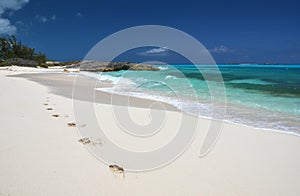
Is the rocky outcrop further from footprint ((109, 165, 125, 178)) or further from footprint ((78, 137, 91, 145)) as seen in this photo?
footprint ((109, 165, 125, 178))

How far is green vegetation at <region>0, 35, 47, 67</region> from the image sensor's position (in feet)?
151

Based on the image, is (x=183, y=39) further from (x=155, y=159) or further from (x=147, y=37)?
(x=155, y=159)

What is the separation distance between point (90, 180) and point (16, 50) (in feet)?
196

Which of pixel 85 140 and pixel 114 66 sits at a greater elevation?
pixel 114 66

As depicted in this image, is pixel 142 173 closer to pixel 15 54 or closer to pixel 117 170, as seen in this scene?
pixel 117 170

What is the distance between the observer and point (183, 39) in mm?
5855

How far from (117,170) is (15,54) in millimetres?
59560

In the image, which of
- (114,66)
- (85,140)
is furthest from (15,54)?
(85,140)

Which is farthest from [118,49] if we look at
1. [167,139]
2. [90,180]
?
[90,180]

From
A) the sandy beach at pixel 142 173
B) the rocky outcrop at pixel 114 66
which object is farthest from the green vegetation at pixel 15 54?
the sandy beach at pixel 142 173

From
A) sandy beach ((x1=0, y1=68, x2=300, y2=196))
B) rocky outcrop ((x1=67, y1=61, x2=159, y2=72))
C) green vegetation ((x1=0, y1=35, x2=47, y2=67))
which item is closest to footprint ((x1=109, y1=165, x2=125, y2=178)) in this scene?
sandy beach ((x1=0, y1=68, x2=300, y2=196))

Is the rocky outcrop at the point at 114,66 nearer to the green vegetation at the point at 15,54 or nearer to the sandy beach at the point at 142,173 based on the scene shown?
the green vegetation at the point at 15,54

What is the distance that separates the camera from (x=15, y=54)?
50.0 m

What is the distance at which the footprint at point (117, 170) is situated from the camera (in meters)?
2.61
